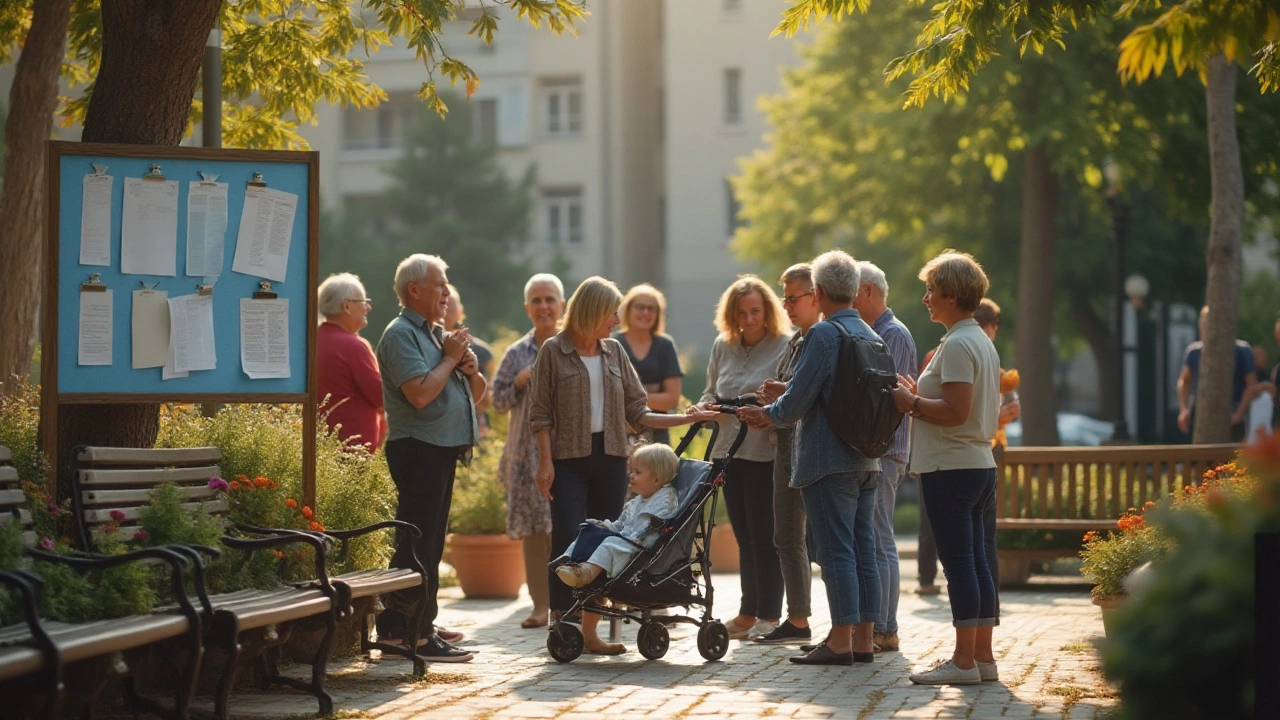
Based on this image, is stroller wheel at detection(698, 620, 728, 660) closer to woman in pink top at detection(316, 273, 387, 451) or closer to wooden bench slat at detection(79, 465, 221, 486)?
woman in pink top at detection(316, 273, 387, 451)

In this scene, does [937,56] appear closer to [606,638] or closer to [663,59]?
[606,638]

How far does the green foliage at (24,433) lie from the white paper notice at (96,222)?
0.94 m

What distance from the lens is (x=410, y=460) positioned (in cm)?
895

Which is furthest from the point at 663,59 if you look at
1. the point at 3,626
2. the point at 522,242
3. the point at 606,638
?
the point at 3,626

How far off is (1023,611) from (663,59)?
39.7 meters

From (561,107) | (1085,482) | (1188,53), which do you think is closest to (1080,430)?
(561,107)

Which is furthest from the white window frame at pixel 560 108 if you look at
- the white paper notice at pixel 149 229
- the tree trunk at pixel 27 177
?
the white paper notice at pixel 149 229

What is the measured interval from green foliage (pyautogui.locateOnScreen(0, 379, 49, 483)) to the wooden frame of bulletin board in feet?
0.34

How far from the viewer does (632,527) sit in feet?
28.7

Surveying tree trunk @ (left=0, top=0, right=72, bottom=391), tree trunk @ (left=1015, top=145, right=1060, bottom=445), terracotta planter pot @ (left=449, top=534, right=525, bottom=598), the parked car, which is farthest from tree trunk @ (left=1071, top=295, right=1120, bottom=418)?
tree trunk @ (left=0, top=0, right=72, bottom=391)

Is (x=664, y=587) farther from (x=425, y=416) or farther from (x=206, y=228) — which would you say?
(x=206, y=228)

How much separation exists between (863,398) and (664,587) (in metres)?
1.48

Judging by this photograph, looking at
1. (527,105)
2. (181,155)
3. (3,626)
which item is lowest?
(3,626)

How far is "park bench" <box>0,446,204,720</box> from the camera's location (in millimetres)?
5273
